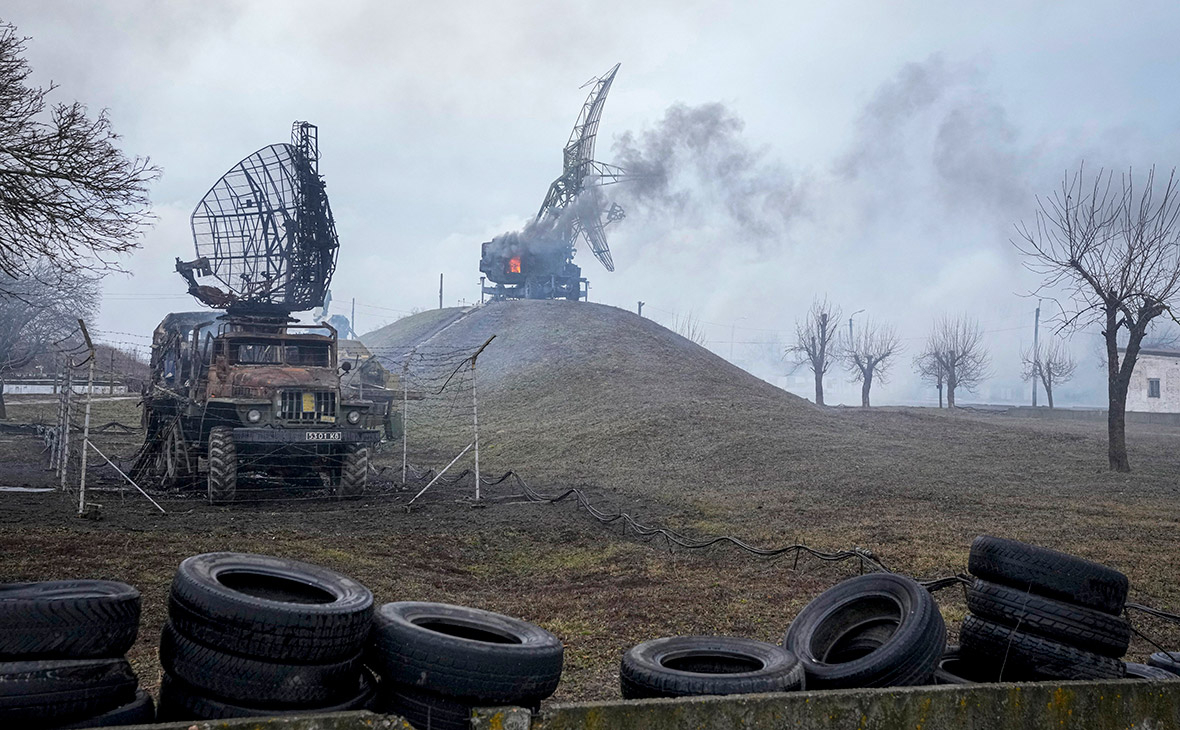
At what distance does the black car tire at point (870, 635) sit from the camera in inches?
167

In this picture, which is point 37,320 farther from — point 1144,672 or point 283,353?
point 1144,672

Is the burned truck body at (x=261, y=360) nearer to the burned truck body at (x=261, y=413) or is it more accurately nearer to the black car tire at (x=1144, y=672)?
the burned truck body at (x=261, y=413)

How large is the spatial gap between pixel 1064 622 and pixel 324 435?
11.8m

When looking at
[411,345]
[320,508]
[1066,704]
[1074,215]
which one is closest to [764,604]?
[1066,704]

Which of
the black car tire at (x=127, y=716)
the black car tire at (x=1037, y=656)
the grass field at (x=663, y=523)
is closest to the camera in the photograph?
the black car tire at (x=127, y=716)

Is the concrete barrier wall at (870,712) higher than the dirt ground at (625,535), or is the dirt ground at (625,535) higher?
the concrete barrier wall at (870,712)

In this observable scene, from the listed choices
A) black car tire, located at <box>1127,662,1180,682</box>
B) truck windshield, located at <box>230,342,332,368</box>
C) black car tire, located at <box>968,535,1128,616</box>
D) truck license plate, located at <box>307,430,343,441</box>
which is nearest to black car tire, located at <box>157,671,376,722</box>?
black car tire, located at <box>968,535,1128,616</box>

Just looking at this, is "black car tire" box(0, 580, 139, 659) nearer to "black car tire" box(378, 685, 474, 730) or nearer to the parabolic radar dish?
"black car tire" box(378, 685, 474, 730)

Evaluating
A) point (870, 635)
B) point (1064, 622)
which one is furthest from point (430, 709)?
point (1064, 622)

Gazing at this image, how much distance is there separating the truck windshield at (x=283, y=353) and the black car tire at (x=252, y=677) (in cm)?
1261

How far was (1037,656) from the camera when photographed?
460cm

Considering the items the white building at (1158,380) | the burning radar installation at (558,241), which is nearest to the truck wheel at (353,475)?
the burning radar installation at (558,241)

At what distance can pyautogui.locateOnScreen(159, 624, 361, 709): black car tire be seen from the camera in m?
3.58

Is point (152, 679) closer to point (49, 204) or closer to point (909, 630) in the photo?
point (909, 630)
